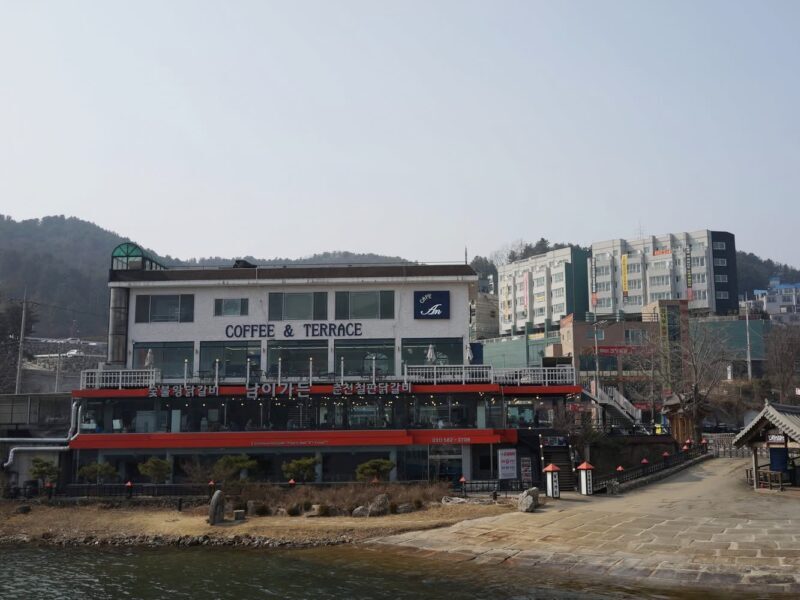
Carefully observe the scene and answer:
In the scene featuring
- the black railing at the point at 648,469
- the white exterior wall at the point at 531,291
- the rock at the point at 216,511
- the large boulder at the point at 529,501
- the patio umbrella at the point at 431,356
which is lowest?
the rock at the point at 216,511

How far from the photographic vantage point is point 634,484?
4466cm

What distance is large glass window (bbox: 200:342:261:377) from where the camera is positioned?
2186 inches

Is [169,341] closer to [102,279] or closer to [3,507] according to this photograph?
[3,507]

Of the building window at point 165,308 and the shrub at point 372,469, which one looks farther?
the building window at point 165,308

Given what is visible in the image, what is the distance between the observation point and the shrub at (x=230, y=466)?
46375 millimetres

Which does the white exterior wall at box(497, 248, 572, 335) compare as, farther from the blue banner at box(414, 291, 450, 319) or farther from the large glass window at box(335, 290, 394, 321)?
the large glass window at box(335, 290, 394, 321)

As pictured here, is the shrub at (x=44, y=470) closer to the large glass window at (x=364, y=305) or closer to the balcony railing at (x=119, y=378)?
the balcony railing at (x=119, y=378)

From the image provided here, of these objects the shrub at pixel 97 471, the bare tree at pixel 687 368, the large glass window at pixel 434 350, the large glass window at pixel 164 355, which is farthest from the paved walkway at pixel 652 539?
the large glass window at pixel 164 355

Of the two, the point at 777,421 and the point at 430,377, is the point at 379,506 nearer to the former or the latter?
the point at 430,377

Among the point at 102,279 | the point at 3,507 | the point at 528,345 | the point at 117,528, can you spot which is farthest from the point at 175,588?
the point at 102,279

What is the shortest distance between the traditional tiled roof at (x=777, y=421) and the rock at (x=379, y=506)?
19546 mm

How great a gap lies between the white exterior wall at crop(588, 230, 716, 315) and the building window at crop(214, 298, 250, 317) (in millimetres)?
90603

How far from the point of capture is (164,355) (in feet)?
186

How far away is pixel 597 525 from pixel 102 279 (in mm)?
187599
